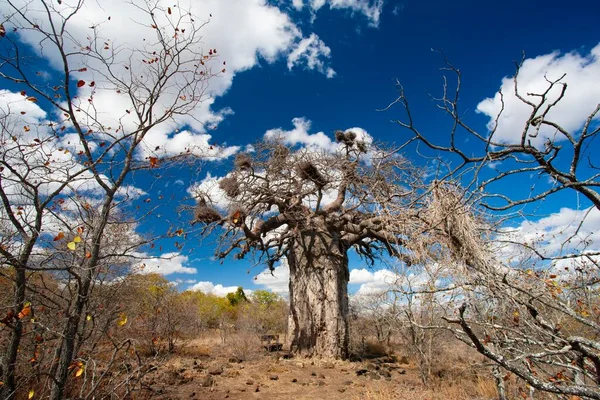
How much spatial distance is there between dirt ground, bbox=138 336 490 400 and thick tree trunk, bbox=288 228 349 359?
468mm

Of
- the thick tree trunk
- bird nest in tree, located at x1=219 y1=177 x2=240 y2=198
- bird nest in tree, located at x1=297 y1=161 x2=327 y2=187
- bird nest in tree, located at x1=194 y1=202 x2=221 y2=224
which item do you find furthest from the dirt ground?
bird nest in tree, located at x1=297 y1=161 x2=327 y2=187

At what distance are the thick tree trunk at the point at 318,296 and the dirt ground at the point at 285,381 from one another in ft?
1.54

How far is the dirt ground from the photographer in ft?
21.6

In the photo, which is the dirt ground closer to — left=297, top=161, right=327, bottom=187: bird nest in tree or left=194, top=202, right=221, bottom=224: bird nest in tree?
left=194, top=202, right=221, bottom=224: bird nest in tree

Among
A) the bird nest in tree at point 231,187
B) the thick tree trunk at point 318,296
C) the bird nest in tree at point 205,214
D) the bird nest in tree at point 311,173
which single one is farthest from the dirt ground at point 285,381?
the bird nest in tree at point 311,173

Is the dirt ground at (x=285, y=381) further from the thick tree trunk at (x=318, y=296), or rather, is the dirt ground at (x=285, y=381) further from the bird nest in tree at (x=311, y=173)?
the bird nest in tree at (x=311, y=173)

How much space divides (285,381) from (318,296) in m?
2.79

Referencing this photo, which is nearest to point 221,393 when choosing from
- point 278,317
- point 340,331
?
point 340,331

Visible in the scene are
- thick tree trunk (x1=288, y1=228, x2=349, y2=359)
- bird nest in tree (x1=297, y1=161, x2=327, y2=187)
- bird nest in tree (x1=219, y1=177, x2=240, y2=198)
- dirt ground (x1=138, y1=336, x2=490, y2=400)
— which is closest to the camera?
dirt ground (x1=138, y1=336, x2=490, y2=400)

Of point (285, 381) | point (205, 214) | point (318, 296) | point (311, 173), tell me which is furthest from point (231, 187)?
point (285, 381)

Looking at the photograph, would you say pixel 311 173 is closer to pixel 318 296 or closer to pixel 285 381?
pixel 318 296

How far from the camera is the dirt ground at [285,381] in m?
6.59

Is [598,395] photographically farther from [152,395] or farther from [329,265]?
[329,265]

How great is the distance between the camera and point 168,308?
10.9 metres
